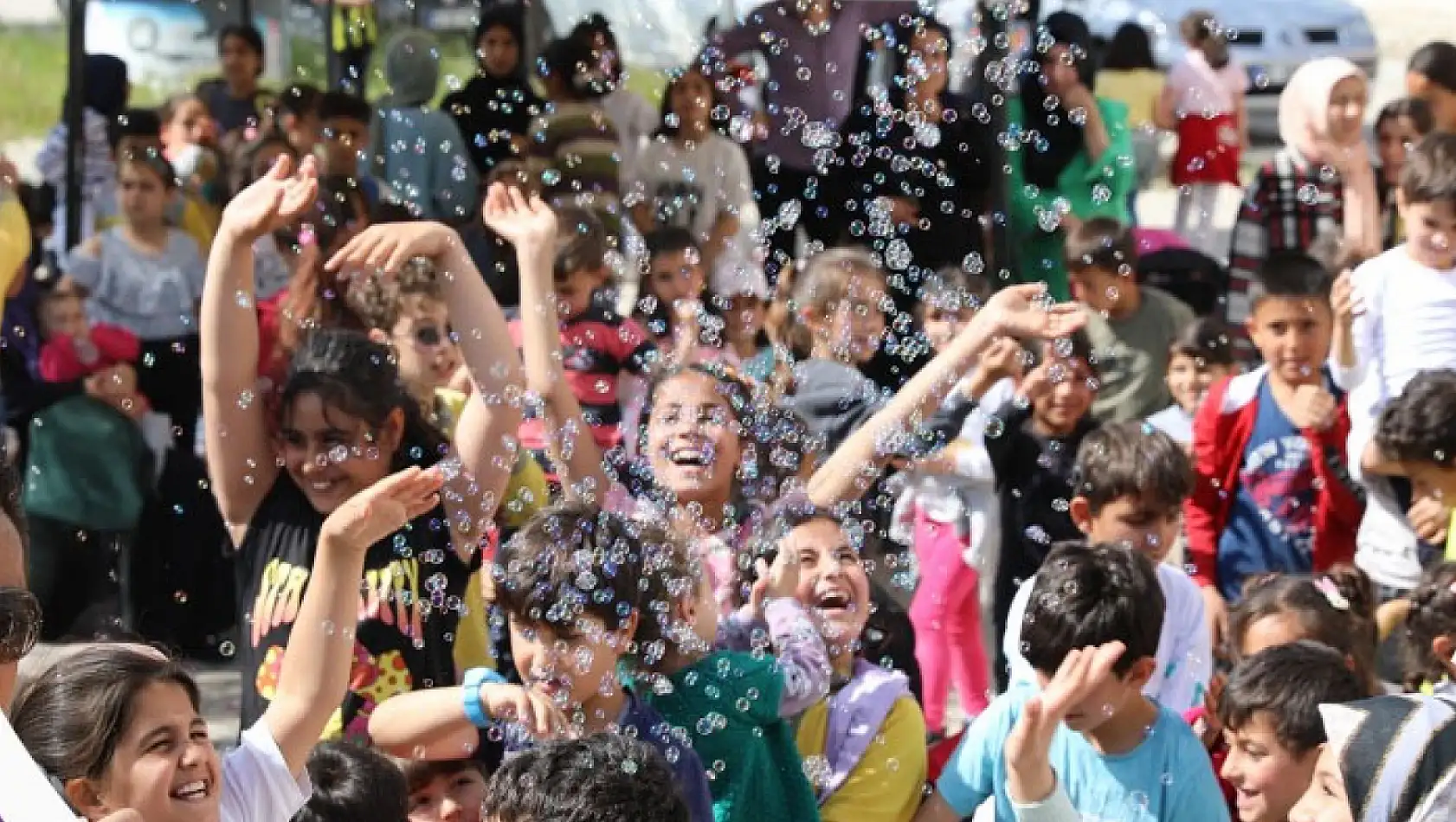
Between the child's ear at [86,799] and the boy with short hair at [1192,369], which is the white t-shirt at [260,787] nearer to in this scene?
the child's ear at [86,799]

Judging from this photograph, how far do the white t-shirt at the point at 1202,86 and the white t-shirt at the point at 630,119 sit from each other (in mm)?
1324

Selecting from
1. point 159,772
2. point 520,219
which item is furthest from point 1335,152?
point 159,772

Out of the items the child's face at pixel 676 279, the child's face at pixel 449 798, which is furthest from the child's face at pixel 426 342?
the child's face at pixel 449 798

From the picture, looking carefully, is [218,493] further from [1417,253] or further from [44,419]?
[1417,253]

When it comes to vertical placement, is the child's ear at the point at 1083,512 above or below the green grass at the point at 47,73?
below

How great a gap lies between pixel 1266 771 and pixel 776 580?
2.19 feet

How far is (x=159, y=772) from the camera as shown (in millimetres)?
2588

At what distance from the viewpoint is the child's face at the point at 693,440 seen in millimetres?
3482

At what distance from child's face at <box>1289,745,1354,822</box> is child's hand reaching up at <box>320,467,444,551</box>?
3.39ft

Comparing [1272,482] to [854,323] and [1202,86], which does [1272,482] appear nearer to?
[854,323]

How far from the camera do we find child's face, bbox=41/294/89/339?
5500 millimetres

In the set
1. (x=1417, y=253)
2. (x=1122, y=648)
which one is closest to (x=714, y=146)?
(x=1417, y=253)

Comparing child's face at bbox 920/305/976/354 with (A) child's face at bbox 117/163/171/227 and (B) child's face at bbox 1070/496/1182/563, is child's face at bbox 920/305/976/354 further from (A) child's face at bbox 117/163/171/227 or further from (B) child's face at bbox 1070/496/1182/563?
(A) child's face at bbox 117/163/171/227

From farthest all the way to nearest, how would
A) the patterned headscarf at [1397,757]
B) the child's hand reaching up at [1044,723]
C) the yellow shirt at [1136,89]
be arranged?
the yellow shirt at [1136,89]
the child's hand reaching up at [1044,723]
the patterned headscarf at [1397,757]
